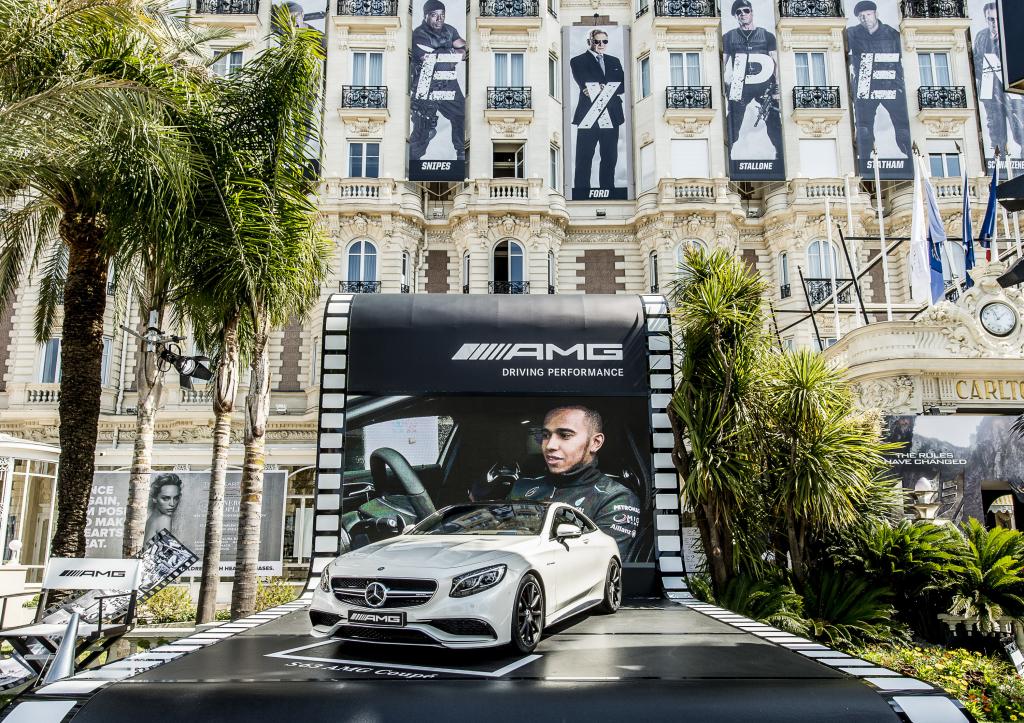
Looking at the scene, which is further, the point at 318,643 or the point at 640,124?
the point at 640,124

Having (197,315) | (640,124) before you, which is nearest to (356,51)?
(640,124)

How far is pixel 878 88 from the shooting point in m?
25.5

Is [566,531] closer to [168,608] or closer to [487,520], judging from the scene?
[487,520]

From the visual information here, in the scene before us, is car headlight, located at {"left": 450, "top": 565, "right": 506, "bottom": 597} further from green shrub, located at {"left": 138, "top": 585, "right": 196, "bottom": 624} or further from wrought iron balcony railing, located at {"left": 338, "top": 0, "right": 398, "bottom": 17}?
wrought iron balcony railing, located at {"left": 338, "top": 0, "right": 398, "bottom": 17}

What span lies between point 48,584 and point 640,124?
2285cm

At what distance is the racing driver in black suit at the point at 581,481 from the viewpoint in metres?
8.84

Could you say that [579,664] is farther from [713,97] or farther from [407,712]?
[713,97]

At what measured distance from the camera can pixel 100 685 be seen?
433 centimetres

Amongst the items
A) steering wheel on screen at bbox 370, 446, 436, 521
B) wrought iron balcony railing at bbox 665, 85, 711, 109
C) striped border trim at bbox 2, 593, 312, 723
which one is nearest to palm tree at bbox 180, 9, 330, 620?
steering wheel on screen at bbox 370, 446, 436, 521

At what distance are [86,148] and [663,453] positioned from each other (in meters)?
6.85

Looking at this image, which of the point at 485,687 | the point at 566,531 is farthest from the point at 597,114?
the point at 485,687

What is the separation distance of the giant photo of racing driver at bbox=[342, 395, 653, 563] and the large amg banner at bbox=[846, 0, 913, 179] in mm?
19511

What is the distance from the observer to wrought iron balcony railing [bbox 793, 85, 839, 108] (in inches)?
1003

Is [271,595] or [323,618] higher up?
[323,618]
